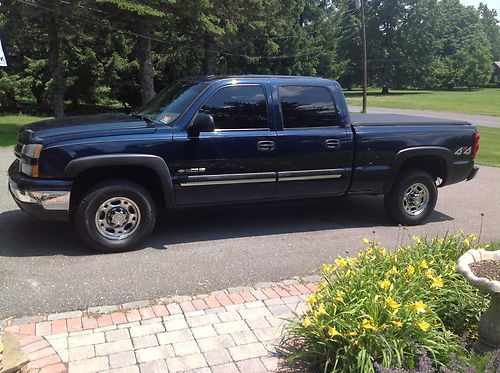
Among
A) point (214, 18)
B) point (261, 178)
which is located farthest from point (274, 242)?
point (214, 18)

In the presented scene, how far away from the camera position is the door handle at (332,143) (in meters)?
6.02

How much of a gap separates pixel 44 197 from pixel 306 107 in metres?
3.11

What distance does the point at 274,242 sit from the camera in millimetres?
5836

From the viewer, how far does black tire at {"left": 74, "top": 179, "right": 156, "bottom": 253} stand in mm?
5125

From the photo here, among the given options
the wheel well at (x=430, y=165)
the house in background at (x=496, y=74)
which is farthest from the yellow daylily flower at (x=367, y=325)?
the house in background at (x=496, y=74)

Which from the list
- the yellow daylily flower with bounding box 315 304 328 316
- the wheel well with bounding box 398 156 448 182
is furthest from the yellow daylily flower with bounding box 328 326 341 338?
the wheel well with bounding box 398 156 448 182

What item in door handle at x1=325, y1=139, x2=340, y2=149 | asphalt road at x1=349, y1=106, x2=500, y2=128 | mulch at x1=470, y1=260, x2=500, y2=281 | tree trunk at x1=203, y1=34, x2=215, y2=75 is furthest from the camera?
asphalt road at x1=349, y1=106, x2=500, y2=128

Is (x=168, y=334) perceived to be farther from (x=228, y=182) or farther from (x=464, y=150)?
(x=464, y=150)

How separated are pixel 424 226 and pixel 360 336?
4233mm

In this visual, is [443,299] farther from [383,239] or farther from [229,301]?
[383,239]

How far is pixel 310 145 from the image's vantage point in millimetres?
5938

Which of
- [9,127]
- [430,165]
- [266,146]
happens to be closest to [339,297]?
[266,146]

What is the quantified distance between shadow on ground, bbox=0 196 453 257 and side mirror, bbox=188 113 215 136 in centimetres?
121

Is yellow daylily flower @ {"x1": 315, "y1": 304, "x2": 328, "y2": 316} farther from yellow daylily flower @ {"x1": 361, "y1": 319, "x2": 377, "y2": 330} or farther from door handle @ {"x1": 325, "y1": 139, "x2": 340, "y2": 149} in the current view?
door handle @ {"x1": 325, "y1": 139, "x2": 340, "y2": 149}
